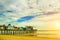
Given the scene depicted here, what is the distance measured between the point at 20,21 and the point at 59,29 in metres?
0.43

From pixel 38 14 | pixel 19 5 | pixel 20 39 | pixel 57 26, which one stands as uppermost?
pixel 19 5

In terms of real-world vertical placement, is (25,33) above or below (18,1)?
below

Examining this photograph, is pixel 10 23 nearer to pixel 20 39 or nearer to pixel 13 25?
pixel 13 25

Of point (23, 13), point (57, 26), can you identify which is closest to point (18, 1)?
point (23, 13)

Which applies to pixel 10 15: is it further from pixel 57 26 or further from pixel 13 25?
pixel 57 26

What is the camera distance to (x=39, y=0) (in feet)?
5.27

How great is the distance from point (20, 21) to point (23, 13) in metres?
0.10

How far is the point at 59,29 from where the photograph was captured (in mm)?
1561

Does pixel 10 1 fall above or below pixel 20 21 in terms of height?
above

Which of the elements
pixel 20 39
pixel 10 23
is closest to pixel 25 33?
pixel 20 39

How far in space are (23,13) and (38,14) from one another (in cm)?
17

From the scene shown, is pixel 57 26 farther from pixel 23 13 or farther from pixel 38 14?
pixel 23 13

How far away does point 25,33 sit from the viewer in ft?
5.22

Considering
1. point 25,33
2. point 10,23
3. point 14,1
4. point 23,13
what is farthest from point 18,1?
point 25,33
